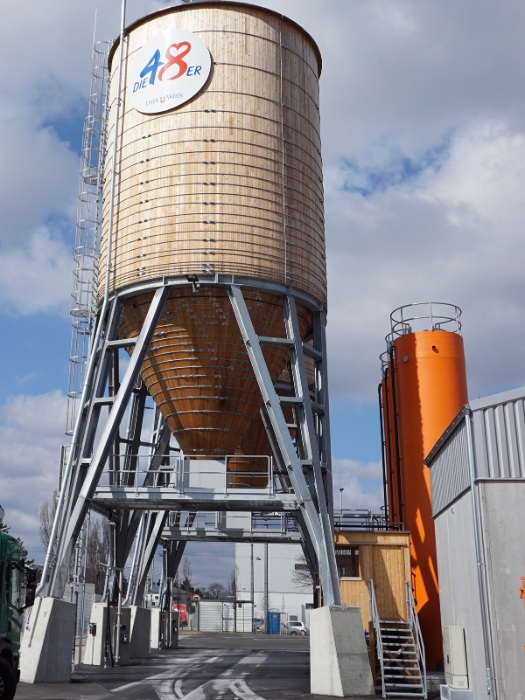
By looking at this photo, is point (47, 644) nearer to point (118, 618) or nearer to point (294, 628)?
point (118, 618)

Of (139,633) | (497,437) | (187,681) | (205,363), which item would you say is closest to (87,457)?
(205,363)

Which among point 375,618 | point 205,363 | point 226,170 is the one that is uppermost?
point 226,170

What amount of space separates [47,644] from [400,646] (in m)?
8.35

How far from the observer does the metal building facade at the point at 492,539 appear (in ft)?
42.9

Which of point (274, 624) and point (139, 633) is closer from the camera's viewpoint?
point (139, 633)

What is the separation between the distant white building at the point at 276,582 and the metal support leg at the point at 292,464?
58330mm

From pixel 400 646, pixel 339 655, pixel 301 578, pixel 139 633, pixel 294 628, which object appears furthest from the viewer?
pixel 301 578

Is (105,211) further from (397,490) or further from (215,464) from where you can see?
(397,490)

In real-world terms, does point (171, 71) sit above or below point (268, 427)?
above

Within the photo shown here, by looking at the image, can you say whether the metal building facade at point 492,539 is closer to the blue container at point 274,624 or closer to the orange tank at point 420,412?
the orange tank at point 420,412

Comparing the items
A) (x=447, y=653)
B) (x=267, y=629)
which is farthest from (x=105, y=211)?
(x=267, y=629)

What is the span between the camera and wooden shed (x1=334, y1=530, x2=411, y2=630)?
20880 millimetres

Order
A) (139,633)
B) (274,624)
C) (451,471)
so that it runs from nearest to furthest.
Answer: (451,471) < (139,633) < (274,624)

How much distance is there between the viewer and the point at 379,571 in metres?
21.2
